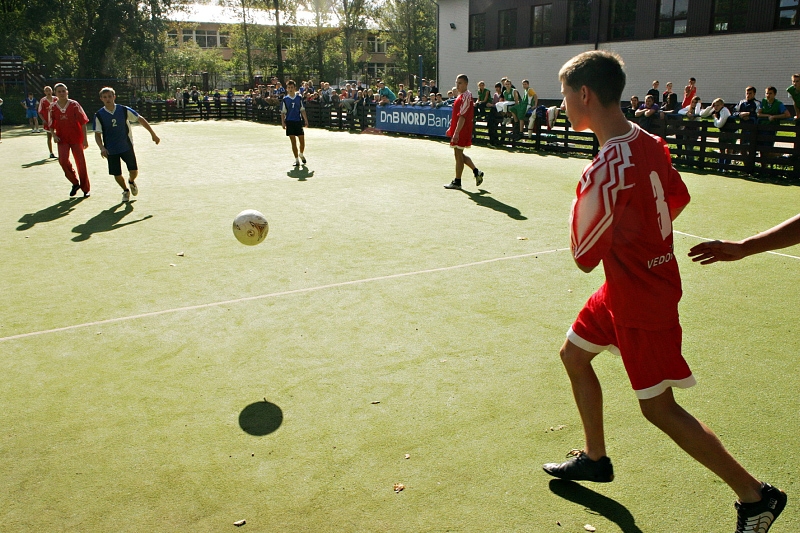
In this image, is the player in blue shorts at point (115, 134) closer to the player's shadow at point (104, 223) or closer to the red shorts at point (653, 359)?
the player's shadow at point (104, 223)

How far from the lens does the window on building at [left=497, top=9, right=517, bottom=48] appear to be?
33.8 meters

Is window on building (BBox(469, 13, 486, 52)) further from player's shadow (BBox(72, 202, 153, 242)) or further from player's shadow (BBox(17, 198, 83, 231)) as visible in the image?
player's shadow (BBox(72, 202, 153, 242))

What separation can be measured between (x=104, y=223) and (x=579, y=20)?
2620cm

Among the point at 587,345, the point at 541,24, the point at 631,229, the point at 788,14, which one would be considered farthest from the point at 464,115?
the point at 541,24

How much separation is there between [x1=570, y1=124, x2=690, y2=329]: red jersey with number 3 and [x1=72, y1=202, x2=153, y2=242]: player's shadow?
8552 mm

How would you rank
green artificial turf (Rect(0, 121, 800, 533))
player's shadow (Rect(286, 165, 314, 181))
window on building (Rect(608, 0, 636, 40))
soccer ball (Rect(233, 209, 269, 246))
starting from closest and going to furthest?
green artificial turf (Rect(0, 121, 800, 533))
soccer ball (Rect(233, 209, 269, 246))
player's shadow (Rect(286, 165, 314, 181))
window on building (Rect(608, 0, 636, 40))

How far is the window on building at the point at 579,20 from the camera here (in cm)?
2993

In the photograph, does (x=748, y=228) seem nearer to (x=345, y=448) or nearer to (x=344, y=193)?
(x=344, y=193)

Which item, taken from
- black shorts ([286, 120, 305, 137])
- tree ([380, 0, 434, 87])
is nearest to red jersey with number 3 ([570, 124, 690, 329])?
black shorts ([286, 120, 305, 137])

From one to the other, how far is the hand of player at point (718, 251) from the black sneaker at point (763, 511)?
0.99m

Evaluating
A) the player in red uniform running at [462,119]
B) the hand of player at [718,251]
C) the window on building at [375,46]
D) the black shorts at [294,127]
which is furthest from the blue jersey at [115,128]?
the window on building at [375,46]

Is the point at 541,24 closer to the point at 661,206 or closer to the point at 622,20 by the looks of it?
the point at 622,20

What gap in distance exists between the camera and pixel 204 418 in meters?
4.25

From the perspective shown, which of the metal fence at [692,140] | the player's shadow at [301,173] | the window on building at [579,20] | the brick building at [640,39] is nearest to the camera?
the metal fence at [692,140]
